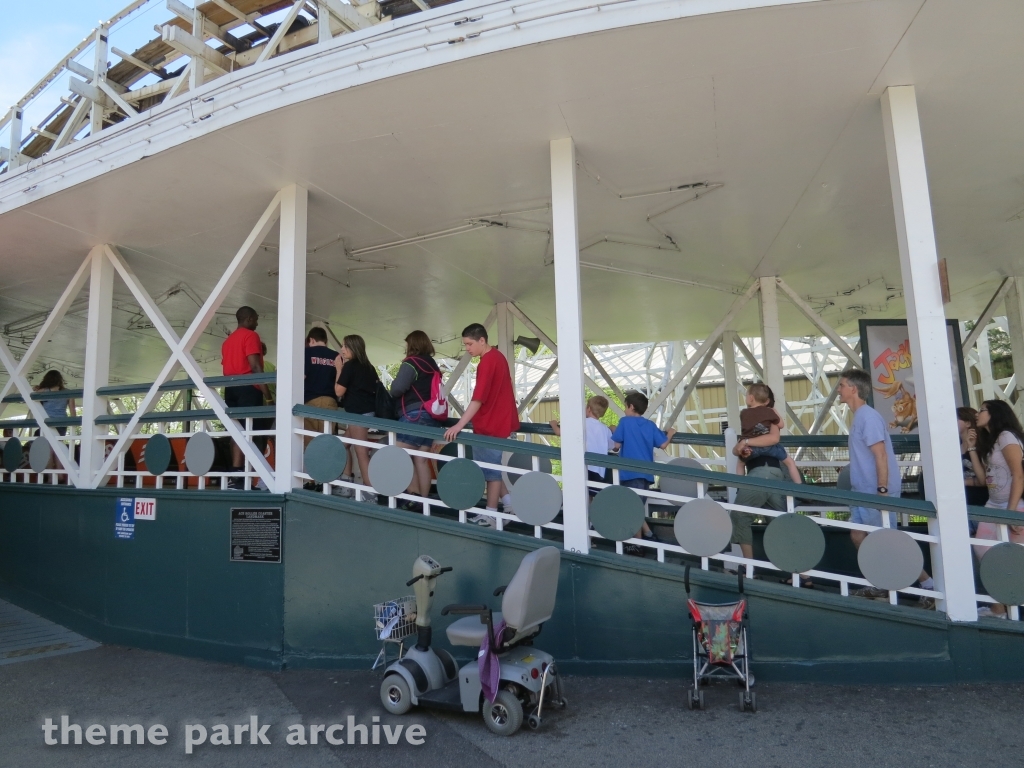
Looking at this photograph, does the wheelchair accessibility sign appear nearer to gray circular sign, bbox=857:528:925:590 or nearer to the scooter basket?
the scooter basket

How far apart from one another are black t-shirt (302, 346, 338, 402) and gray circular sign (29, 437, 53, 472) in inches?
133

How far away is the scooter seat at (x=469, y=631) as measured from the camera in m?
4.25

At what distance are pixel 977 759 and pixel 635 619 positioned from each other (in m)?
2.12

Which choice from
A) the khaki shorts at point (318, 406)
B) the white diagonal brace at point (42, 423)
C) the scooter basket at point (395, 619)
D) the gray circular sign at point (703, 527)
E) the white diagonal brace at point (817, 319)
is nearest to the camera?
the scooter basket at point (395, 619)

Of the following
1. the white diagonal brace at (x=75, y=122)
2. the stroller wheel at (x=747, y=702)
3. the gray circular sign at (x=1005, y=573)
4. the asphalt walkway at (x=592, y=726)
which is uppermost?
the white diagonal brace at (x=75, y=122)

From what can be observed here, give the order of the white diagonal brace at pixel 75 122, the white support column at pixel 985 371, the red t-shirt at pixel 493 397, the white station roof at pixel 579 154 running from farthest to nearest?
the white support column at pixel 985 371 → the white diagonal brace at pixel 75 122 → the red t-shirt at pixel 493 397 → the white station roof at pixel 579 154

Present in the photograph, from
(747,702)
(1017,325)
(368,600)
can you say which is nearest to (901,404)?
(1017,325)

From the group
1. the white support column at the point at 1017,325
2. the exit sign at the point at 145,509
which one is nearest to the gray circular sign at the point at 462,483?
the exit sign at the point at 145,509

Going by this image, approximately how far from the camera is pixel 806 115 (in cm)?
546

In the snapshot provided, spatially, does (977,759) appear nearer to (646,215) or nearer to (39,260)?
(646,215)

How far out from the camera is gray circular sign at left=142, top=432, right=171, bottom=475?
7016 mm

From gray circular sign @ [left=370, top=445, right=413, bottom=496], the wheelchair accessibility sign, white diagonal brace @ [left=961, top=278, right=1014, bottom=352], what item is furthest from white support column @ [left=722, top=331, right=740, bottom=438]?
the wheelchair accessibility sign

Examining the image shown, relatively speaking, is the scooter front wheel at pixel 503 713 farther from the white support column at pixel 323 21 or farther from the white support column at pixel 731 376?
the white support column at pixel 731 376

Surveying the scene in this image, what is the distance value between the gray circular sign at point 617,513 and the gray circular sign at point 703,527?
304 millimetres
